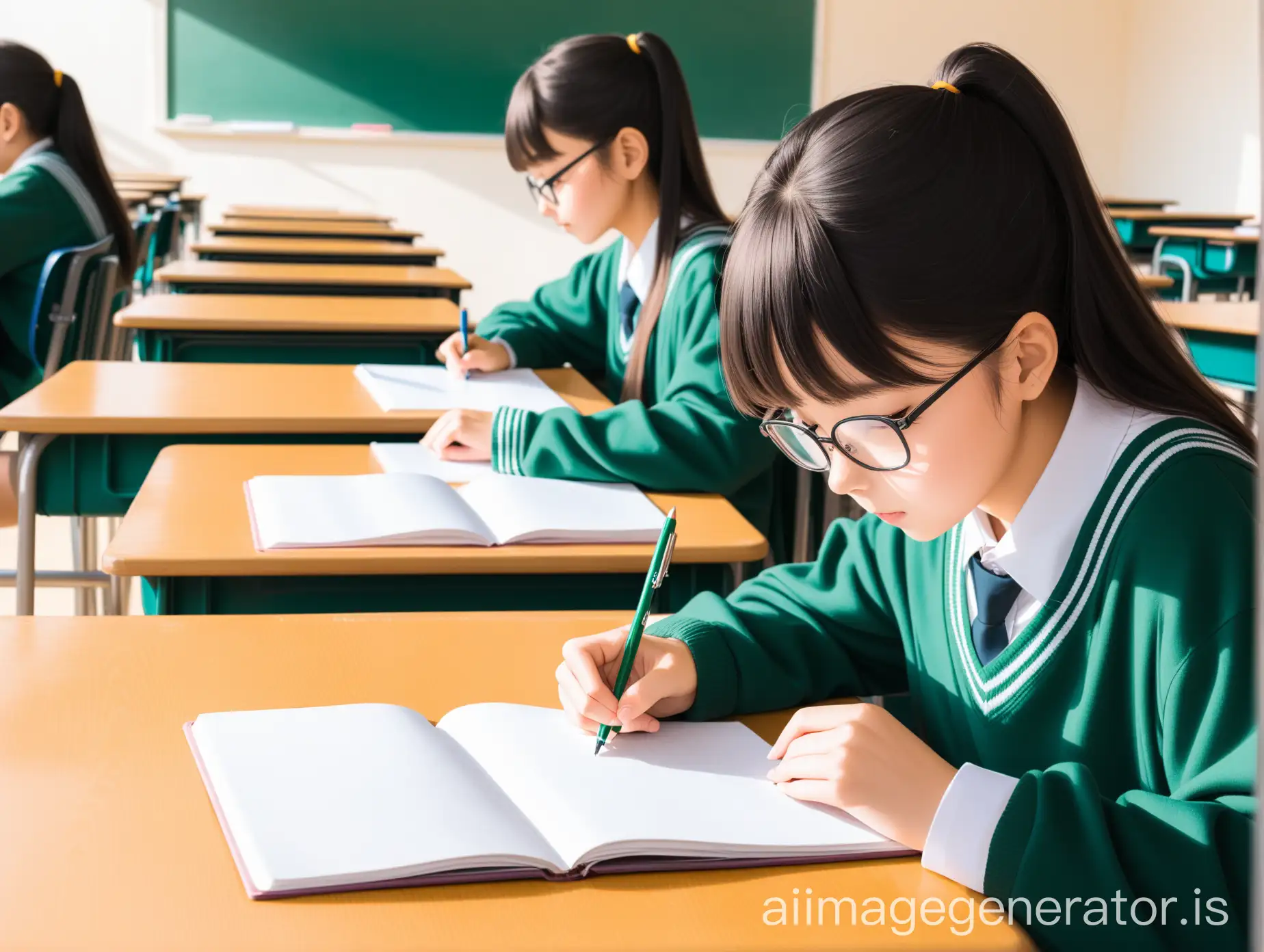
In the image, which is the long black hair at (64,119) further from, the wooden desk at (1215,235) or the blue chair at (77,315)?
the wooden desk at (1215,235)

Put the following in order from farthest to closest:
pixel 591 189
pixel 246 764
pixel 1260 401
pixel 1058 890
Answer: pixel 591 189, pixel 246 764, pixel 1058 890, pixel 1260 401

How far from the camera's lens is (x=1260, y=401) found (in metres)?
0.35

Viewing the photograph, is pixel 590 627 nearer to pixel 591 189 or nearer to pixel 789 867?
pixel 789 867

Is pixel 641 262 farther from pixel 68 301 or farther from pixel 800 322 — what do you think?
pixel 800 322

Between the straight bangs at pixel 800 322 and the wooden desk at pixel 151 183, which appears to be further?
the wooden desk at pixel 151 183

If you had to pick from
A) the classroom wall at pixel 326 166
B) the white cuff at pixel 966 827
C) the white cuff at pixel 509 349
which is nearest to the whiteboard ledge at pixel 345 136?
the classroom wall at pixel 326 166

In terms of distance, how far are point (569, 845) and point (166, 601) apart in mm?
707

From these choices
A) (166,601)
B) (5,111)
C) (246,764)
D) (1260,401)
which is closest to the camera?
(1260,401)

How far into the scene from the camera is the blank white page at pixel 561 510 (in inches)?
55.1

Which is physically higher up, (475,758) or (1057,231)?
(1057,231)

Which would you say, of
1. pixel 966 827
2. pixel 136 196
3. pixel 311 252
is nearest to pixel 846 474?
pixel 966 827

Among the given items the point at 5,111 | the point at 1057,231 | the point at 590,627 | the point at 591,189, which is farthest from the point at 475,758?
the point at 5,111

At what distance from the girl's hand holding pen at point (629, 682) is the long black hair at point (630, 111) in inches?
43.4

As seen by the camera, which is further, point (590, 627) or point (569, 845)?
point (590, 627)
